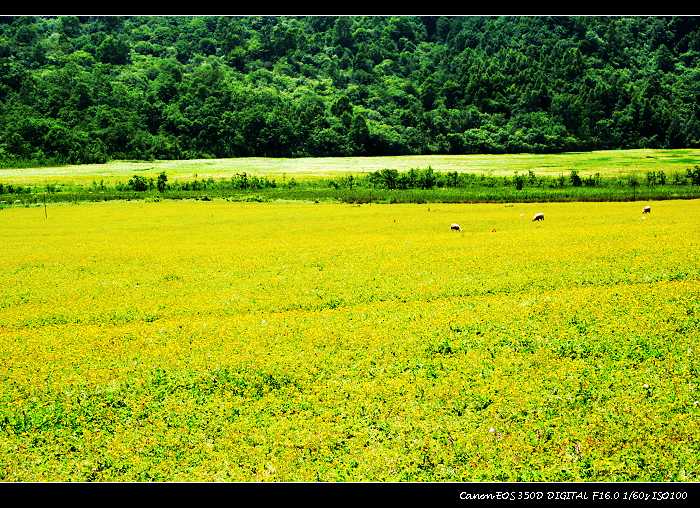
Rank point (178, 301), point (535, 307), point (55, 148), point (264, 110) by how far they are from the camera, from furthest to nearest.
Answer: point (264, 110) < point (55, 148) < point (178, 301) < point (535, 307)

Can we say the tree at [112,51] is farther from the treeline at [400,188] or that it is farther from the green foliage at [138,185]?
the green foliage at [138,185]

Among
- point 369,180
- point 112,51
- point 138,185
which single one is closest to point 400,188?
point 369,180

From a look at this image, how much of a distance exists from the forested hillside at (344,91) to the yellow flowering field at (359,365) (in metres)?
100

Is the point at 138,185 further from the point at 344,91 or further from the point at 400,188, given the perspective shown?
the point at 344,91

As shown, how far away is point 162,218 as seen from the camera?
5366cm

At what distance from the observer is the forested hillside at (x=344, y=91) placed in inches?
4892

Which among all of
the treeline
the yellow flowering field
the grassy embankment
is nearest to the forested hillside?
the grassy embankment

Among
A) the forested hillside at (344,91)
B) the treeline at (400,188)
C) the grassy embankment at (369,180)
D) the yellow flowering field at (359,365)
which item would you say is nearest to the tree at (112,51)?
the forested hillside at (344,91)

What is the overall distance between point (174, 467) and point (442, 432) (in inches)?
179

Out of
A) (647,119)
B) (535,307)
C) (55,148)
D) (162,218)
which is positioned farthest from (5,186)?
(647,119)

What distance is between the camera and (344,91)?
15600 centimetres

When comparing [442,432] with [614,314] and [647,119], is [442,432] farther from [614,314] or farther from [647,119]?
[647,119]

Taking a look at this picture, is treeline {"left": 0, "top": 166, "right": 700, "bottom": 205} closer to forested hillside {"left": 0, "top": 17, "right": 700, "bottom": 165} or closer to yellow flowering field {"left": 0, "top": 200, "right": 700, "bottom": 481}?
yellow flowering field {"left": 0, "top": 200, "right": 700, "bottom": 481}

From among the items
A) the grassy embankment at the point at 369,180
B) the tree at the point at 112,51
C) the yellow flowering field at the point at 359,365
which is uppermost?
the tree at the point at 112,51
